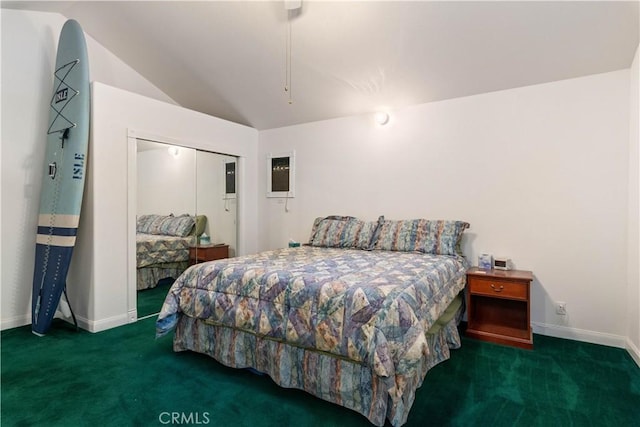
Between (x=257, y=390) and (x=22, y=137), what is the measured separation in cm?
306

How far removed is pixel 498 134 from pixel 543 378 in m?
2.05

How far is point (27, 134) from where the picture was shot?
3.04 meters

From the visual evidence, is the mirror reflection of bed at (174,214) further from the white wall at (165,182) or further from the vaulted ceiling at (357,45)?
the vaulted ceiling at (357,45)

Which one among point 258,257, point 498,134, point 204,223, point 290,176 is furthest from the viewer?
point 290,176

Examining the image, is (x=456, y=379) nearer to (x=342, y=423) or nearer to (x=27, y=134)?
(x=342, y=423)

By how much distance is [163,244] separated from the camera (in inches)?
140

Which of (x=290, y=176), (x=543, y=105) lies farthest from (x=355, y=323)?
(x=290, y=176)

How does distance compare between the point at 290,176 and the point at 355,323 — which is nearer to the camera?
the point at 355,323

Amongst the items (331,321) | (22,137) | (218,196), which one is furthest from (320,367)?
(22,137)

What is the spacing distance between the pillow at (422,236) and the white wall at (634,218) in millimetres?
1152

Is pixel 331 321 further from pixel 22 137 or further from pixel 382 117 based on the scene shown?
pixel 22 137

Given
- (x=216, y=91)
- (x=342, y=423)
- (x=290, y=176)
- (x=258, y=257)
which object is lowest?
(x=342, y=423)

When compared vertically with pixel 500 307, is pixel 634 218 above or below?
above

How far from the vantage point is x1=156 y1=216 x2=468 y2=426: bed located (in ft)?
5.32
